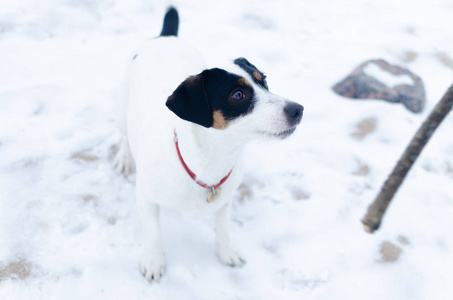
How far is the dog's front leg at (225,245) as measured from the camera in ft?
9.25

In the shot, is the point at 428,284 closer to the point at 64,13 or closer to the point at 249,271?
the point at 249,271

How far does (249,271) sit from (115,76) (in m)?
3.02

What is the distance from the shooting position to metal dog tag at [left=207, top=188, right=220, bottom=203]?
240 cm

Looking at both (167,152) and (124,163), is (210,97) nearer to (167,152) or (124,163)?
(167,152)

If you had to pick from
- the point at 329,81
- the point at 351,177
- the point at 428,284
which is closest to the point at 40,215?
the point at 351,177

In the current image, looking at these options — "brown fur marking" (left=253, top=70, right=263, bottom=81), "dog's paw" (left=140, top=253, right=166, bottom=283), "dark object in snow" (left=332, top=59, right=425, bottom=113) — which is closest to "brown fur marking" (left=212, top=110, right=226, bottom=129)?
"brown fur marking" (left=253, top=70, right=263, bottom=81)

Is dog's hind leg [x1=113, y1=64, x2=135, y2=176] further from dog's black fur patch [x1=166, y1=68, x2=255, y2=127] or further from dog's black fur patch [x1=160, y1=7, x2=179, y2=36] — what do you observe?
dog's black fur patch [x1=166, y1=68, x2=255, y2=127]

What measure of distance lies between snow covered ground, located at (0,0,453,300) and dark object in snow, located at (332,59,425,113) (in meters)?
0.15

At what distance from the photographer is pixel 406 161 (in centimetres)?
271

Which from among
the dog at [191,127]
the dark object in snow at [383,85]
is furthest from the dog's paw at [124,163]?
the dark object in snow at [383,85]

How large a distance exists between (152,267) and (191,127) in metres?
1.15

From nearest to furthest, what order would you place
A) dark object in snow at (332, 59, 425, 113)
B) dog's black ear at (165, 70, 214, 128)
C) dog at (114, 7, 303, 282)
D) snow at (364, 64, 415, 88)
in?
1. dog's black ear at (165, 70, 214, 128)
2. dog at (114, 7, 303, 282)
3. dark object in snow at (332, 59, 425, 113)
4. snow at (364, 64, 415, 88)

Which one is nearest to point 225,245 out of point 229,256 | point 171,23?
point 229,256

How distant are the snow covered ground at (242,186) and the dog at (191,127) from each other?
321 millimetres
